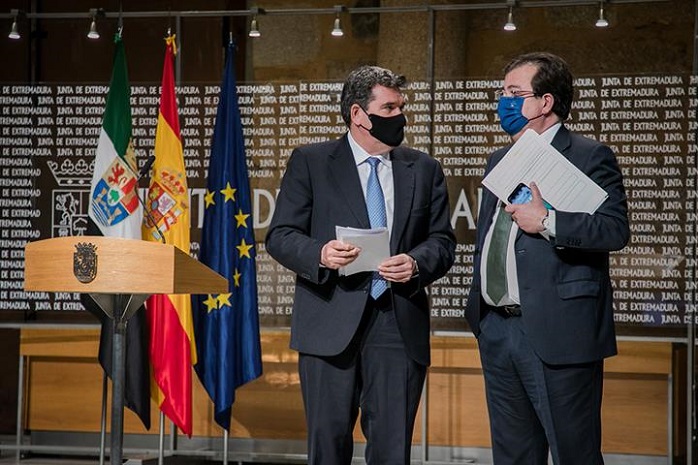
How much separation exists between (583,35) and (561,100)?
2324mm

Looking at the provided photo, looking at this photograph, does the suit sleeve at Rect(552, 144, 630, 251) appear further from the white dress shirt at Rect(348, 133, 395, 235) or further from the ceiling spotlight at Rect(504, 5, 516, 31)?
the ceiling spotlight at Rect(504, 5, 516, 31)

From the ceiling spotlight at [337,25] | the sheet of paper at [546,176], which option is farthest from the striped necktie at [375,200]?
the ceiling spotlight at [337,25]

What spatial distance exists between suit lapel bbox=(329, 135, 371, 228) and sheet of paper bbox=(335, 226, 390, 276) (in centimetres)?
17

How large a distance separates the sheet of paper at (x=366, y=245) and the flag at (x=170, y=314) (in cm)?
201

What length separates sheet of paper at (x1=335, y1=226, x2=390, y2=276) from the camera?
3525 millimetres

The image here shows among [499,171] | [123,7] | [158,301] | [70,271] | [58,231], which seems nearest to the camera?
[70,271]

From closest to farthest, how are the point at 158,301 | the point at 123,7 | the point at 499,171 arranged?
the point at 499,171, the point at 158,301, the point at 123,7

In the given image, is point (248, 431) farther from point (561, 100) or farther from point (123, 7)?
point (561, 100)

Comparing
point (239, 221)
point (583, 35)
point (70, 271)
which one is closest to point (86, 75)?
point (239, 221)

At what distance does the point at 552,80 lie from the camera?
11.9 feet

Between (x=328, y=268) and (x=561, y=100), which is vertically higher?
(x=561, y=100)

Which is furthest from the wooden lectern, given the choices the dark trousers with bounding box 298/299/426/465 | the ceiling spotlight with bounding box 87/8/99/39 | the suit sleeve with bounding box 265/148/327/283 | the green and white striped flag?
the ceiling spotlight with bounding box 87/8/99/39

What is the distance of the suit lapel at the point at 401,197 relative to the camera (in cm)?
377

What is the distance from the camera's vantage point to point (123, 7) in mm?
6504
